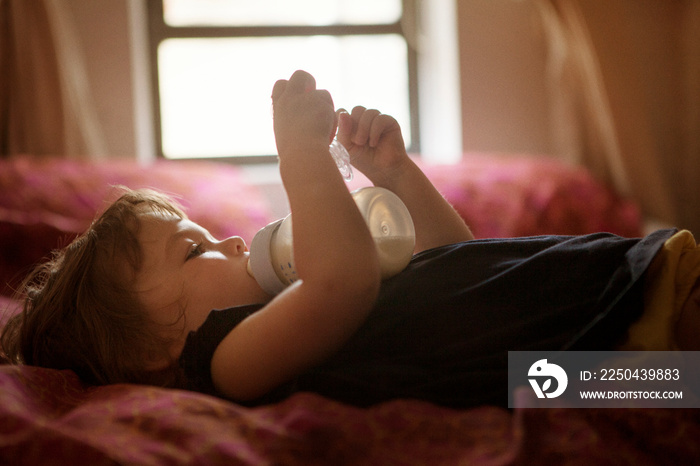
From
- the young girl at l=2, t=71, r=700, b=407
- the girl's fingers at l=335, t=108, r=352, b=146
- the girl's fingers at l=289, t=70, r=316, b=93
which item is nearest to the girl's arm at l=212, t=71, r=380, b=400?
the young girl at l=2, t=71, r=700, b=407

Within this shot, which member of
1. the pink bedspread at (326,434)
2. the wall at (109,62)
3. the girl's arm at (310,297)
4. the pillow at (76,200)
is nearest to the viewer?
the pink bedspread at (326,434)

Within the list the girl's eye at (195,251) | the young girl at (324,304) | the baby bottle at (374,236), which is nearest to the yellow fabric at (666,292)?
the young girl at (324,304)

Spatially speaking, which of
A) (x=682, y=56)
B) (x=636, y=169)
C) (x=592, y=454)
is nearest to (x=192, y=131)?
(x=636, y=169)

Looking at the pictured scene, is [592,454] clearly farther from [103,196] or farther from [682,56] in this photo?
[682,56]

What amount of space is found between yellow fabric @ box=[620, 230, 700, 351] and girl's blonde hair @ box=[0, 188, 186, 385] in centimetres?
54

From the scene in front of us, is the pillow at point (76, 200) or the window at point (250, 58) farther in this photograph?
the window at point (250, 58)

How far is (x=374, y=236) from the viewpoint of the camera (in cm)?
65

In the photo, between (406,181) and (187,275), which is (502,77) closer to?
(406,181)

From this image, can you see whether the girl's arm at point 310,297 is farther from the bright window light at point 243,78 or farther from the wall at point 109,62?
the bright window light at point 243,78

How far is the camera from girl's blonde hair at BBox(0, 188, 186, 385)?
0.64 meters

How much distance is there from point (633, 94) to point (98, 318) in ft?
6.75

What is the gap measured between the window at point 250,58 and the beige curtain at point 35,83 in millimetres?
507

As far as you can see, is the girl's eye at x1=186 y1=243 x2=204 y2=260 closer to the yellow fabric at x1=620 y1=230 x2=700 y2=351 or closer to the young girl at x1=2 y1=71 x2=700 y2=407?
the young girl at x1=2 y1=71 x2=700 y2=407

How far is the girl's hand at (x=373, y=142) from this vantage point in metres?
0.83
